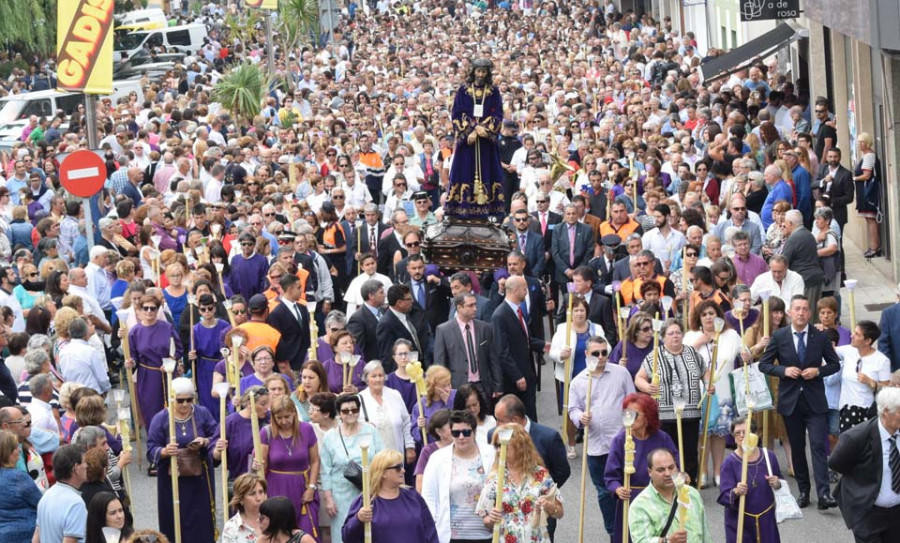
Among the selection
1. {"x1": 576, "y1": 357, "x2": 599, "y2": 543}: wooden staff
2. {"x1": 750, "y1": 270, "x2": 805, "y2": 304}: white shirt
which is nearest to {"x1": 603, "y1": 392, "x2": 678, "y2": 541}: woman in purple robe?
{"x1": 576, "y1": 357, "x2": 599, "y2": 543}: wooden staff

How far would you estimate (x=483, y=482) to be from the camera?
33.2ft

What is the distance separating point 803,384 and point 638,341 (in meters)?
1.37

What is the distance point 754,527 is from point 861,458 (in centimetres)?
93

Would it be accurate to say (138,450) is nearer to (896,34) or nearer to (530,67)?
(896,34)

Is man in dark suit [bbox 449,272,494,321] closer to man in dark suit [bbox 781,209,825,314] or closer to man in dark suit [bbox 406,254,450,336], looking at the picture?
man in dark suit [bbox 406,254,450,336]

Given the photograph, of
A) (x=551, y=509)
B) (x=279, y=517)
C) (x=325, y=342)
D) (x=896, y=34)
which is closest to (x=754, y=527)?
(x=551, y=509)

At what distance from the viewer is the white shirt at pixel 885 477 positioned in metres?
10.3

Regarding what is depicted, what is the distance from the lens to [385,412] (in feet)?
38.9

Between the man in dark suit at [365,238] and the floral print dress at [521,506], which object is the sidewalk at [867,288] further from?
the floral print dress at [521,506]

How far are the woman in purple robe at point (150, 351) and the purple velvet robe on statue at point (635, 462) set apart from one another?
17.3 feet

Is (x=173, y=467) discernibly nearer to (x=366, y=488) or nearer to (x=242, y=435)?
(x=242, y=435)

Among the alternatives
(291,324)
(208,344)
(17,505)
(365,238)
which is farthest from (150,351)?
(365,238)

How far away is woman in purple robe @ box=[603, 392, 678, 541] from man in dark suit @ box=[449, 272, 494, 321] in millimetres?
3677

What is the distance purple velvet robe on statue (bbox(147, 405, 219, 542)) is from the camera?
11.8m
